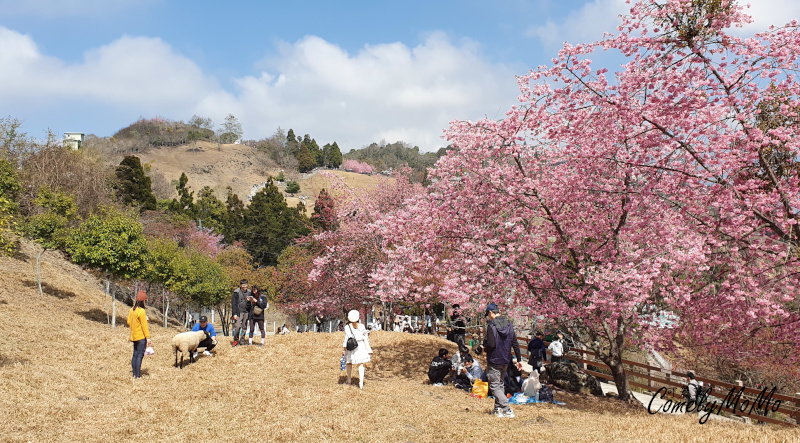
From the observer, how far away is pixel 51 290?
75.5 ft

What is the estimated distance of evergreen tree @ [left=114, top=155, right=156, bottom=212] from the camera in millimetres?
53906

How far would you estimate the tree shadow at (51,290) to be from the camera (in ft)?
73.5

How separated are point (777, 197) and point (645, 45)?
351 cm

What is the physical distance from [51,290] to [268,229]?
37219mm

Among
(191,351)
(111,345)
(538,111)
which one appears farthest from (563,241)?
(111,345)

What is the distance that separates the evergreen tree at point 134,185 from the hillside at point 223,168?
5352 centimetres

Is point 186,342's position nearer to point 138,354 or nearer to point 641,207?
point 138,354

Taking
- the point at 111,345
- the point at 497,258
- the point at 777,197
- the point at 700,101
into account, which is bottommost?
the point at 111,345

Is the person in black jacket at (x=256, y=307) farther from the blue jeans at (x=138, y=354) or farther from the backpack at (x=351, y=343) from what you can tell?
the backpack at (x=351, y=343)

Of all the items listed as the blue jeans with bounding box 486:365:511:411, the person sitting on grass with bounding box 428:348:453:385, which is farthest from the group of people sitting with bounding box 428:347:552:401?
the blue jeans with bounding box 486:365:511:411

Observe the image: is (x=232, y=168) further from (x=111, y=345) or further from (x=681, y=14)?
(x=681, y=14)

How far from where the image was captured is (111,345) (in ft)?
48.4

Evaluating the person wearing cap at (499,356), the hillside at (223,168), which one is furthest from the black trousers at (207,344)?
the hillside at (223,168)

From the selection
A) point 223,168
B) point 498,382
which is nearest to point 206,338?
point 498,382
